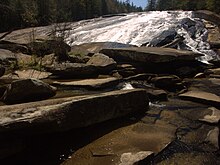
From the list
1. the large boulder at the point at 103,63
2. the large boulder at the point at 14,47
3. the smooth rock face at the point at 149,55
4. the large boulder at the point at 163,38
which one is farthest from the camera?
the large boulder at the point at 163,38

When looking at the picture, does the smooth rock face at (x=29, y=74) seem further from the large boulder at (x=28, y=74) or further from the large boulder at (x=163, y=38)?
the large boulder at (x=163, y=38)

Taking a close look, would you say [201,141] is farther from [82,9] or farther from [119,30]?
[82,9]

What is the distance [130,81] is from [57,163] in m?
4.92

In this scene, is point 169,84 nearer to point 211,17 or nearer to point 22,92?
point 22,92

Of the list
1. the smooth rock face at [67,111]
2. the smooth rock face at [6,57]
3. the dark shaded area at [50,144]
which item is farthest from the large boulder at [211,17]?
the dark shaded area at [50,144]

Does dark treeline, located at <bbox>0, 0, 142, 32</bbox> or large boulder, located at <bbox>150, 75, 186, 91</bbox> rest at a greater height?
dark treeline, located at <bbox>0, 0, 142, 32</bbox>

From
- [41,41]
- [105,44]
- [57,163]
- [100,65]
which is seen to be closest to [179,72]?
[100,65]

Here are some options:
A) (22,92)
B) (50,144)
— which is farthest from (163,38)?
(50,144)

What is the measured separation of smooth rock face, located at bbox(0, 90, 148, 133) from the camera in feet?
13.0

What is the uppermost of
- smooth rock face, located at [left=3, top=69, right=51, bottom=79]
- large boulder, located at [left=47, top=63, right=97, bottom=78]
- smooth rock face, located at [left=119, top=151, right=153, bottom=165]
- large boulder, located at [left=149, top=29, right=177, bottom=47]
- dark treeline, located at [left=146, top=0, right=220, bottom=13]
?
dark treeline, located at [left=146, top=0, right=220, bottom=13]

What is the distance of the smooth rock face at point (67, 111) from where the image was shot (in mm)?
3973

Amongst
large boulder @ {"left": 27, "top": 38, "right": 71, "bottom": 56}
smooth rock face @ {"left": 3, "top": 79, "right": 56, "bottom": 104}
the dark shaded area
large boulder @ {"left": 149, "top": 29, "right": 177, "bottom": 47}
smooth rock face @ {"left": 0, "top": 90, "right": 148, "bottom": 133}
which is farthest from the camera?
large boulder @ {"left": 149, "top": 29, "right": 177, "bottom": 47}

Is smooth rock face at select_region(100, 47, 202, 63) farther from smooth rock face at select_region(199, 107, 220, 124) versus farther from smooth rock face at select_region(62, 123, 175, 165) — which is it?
smooth rock face at select_region(62, 123, 175, 165)

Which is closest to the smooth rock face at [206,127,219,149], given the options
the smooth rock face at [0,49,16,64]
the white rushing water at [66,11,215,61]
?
the smooth rock face at [0,49,16,64]
